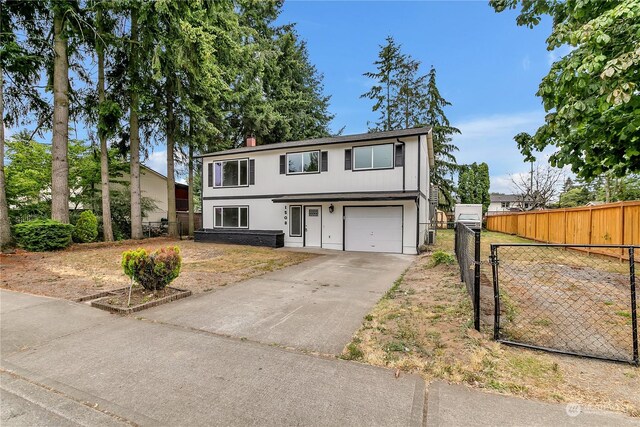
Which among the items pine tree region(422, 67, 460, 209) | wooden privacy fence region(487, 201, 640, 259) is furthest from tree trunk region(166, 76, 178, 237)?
wooden privacy fence region(487, 201, 640, 259)

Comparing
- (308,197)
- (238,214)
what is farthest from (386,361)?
(238,214)

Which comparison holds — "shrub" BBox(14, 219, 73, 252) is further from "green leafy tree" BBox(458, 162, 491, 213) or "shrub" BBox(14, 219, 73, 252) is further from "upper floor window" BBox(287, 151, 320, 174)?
"green leafy tree" BBox(458, 162, 491, 213)

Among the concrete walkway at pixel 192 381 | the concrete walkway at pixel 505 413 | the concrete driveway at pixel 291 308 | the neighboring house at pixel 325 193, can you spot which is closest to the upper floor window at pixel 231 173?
the neighboring house at pixel 325 193

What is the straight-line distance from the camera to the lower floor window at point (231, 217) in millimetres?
16031

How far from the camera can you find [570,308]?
4902 mm

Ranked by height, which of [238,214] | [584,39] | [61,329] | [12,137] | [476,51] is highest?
[476,51]

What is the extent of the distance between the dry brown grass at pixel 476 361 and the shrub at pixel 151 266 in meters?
3.71

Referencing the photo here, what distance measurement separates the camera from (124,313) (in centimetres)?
482

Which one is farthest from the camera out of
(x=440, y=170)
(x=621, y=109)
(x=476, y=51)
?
(x=440, y=170)

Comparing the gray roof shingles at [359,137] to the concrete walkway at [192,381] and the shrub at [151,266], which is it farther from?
the concrete walkway at [192,381]

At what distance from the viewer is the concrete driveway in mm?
4031

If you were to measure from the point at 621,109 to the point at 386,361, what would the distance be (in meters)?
6.49

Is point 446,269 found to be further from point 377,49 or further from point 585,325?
point 377,49

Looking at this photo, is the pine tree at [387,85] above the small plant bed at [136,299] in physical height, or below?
above
